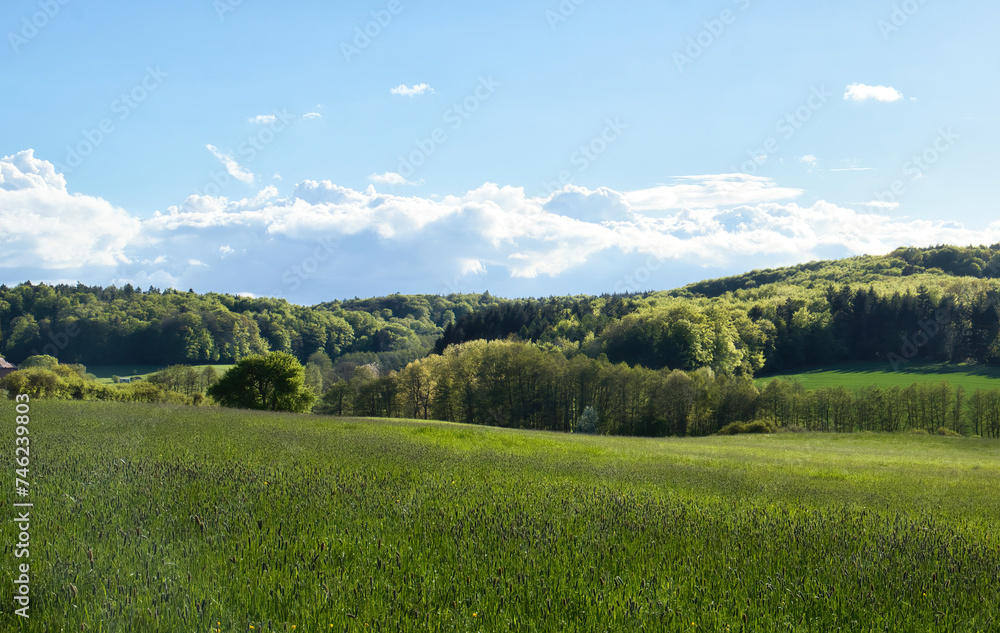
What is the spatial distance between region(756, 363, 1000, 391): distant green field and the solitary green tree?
68.7m

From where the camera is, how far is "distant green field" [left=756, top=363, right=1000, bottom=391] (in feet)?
311

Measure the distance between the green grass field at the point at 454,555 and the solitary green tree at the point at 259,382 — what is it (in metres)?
51.2

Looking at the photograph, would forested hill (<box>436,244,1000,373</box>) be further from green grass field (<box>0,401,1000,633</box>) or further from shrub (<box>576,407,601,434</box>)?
green grass field (<box>0,401,1000,633</box>)

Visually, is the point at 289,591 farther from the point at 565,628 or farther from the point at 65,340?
the point at 65,340

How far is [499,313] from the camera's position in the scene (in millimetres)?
140375

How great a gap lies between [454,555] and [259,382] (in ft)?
198

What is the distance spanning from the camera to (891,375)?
10688 centimetres

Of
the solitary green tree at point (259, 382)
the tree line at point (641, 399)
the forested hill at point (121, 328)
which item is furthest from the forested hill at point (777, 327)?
the solitary green tree at point (259, 382)

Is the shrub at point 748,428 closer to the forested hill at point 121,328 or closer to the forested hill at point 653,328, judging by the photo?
the forested hill at point 653,328

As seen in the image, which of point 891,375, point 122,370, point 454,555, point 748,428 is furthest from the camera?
point 122,370

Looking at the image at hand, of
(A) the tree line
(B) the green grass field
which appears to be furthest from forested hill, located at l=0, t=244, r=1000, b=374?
(B) the green grass field

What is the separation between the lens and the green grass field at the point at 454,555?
14.2 feet

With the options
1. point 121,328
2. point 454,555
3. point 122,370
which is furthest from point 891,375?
point 121,328

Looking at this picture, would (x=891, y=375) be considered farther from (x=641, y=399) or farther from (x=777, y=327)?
(x=641, y=399)
